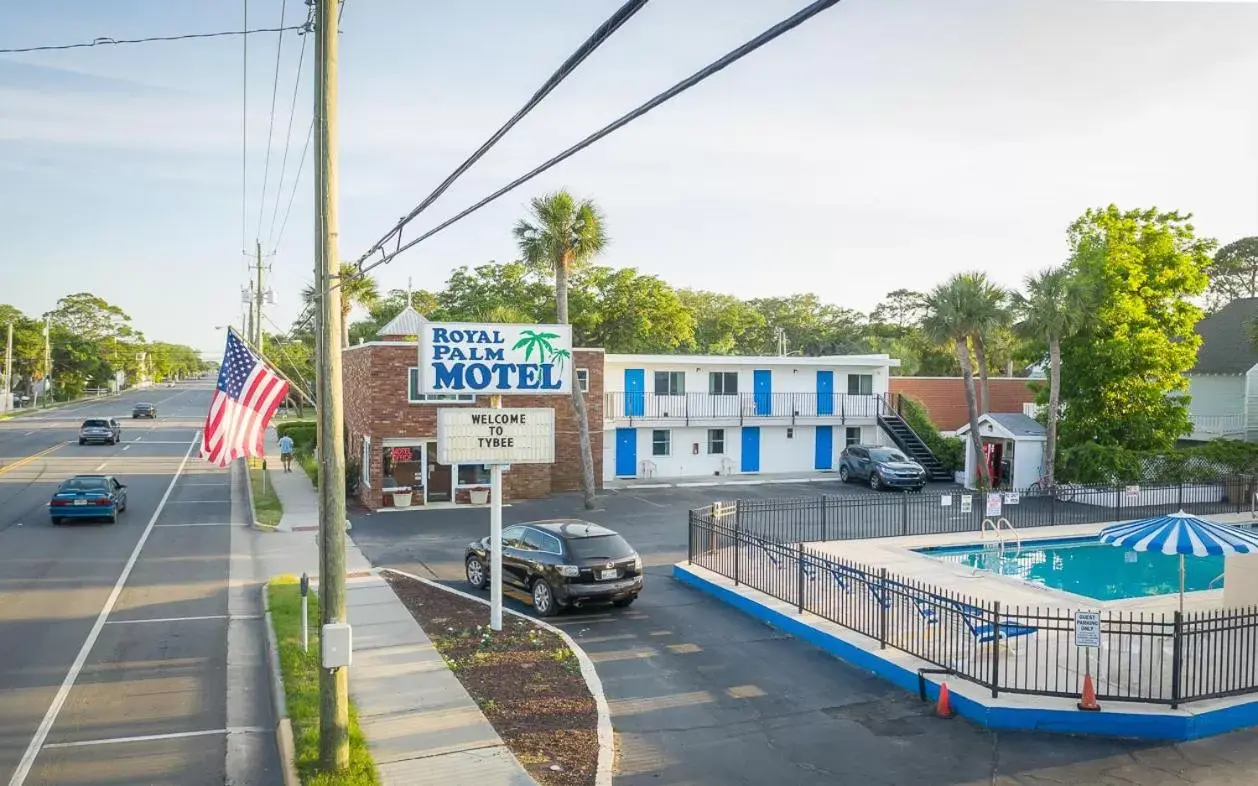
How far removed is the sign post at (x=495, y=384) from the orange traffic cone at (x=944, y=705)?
22.3ft

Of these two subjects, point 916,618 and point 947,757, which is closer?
point 947,757

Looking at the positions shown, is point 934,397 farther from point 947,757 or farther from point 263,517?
point 947,757

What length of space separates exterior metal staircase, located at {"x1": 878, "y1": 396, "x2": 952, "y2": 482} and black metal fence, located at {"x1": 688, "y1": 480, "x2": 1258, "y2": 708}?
2224 cm

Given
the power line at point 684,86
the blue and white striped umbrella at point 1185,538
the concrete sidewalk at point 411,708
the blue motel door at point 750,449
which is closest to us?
the power line at point 684,86

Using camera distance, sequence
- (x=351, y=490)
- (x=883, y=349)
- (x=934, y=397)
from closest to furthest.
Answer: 1. (x=351, y=490)
2. (x=934, y=397)
3. (x=883, y=349)

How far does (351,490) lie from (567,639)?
20260 millimetres

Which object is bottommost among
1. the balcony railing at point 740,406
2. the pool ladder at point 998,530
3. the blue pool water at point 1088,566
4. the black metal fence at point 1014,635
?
the blue pool water at point 1088,566

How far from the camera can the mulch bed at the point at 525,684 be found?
961 cm

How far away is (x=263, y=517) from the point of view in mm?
26469

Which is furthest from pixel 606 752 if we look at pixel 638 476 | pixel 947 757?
pixel 638 476

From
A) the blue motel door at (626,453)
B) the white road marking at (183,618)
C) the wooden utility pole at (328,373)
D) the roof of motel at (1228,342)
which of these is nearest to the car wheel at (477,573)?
the white road marking at (183,618)

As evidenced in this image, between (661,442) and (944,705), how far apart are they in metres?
27.6

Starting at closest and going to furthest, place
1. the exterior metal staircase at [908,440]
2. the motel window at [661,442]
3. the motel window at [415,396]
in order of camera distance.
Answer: the motel window at [415,396]
the motel window at [661,442]
the exterior metal staircase at [908,440]

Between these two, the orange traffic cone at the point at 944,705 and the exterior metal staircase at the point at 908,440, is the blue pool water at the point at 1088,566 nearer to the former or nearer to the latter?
the orange traffic cone at the point at 944,705
